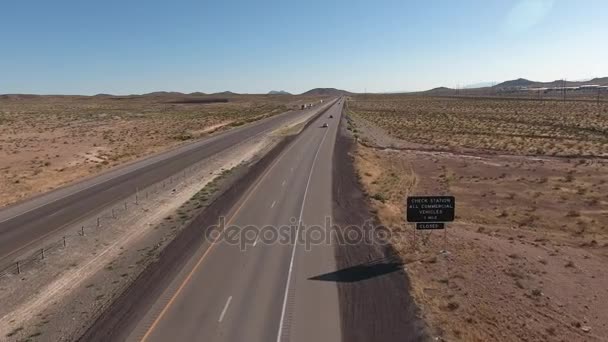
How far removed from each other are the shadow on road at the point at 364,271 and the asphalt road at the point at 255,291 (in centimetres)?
46

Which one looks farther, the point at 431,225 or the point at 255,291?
the point at 431,225

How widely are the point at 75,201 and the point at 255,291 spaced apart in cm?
2410

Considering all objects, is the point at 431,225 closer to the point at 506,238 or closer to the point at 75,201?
the point at 506,238

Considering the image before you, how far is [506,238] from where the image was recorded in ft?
84.8

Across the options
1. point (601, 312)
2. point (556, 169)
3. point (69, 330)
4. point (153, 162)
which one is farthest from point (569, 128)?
point (69, 330)

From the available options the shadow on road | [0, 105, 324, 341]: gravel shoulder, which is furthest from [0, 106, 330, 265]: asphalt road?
the shadow on road

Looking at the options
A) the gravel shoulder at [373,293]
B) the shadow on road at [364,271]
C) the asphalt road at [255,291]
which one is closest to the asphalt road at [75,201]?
the asphalt road at [255,291]

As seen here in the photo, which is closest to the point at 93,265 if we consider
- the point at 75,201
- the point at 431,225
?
the point at 75,201

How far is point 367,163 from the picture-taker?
50938mm

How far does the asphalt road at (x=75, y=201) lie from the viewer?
1113 inches

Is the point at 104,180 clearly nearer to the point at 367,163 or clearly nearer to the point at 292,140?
the point at 367,163

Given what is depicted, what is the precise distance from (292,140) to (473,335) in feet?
198

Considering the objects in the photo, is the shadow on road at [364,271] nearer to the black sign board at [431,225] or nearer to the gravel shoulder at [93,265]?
the black sign board at [431,225]

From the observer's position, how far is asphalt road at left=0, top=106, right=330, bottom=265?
28.3 metres
